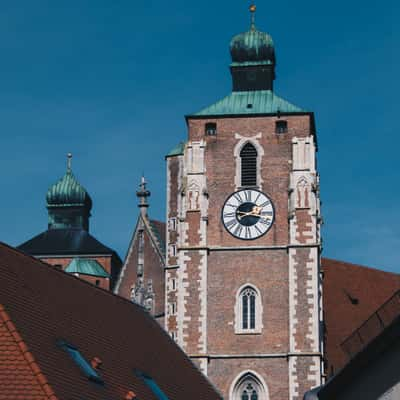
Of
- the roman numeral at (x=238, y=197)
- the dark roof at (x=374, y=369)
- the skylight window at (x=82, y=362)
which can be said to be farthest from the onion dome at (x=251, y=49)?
the dark roof at (x=374, y=369)

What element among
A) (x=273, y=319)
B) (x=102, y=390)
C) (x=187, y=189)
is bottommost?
(x=102, y=390)

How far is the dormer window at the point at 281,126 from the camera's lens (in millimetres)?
45031

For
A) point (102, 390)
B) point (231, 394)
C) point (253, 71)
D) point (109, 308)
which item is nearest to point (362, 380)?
point (102, 390)

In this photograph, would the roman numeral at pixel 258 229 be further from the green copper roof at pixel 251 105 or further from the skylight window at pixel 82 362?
the skylight window at pixel 82 362

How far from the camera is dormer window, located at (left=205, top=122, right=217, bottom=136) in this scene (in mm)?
45375

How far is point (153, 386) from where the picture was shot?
1123 inches

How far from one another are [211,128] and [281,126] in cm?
236

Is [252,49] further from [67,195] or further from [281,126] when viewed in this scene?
[67,195]

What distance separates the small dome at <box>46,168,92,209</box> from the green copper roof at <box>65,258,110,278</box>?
5.11m

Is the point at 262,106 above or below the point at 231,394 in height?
above

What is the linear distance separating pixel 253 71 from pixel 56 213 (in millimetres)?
20103

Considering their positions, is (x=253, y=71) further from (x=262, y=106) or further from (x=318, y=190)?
(x=318, y=190)

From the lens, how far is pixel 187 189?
4466 centimetres

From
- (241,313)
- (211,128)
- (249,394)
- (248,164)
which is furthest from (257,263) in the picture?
(211,128)
